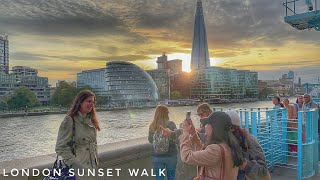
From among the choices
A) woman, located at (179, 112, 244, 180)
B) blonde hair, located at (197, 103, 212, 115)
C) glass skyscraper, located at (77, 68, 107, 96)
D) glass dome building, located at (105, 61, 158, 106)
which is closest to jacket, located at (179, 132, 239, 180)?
woman, located at (179, 112, 244, 180)

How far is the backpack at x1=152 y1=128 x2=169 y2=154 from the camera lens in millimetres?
3711

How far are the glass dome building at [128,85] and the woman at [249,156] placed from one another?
365ft

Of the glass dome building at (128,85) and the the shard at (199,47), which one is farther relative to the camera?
the the shard at (199,47)

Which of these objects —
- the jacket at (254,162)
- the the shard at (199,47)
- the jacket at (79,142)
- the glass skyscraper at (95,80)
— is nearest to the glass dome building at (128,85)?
the glass skyscraper at (95,80)

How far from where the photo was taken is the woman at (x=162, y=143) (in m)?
3.71

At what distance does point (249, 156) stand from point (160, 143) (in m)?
1.53

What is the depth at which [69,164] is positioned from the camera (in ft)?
8.93

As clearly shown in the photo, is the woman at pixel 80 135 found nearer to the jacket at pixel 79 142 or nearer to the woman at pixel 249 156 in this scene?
the jacket at pixel 79 142

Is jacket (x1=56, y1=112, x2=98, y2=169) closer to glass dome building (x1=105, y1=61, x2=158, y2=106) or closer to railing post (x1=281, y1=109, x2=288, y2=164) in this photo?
railing post (x1=281, y1=109, x2=288, y2=164)

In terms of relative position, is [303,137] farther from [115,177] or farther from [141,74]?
[141,74]

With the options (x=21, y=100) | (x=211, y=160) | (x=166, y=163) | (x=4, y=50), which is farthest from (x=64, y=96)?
(x=211, y=160)

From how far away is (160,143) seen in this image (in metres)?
3.72

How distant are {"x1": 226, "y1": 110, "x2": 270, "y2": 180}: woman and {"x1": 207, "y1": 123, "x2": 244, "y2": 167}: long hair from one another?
0.44 ft

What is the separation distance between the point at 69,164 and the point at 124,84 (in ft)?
381
